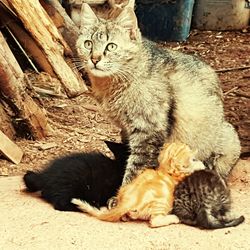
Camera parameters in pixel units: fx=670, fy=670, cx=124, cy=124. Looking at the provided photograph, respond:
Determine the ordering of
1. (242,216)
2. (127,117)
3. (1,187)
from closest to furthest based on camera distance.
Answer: (242,216) < (127,117) < (1,187)

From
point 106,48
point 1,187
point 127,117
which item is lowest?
point 1,187

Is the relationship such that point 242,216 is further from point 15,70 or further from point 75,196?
Answer: point 15,70

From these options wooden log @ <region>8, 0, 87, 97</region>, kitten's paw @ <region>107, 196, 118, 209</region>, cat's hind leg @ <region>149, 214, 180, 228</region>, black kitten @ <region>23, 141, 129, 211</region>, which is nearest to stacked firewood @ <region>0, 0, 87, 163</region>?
wooden log @ <region>8, 0, 87, 97</region>

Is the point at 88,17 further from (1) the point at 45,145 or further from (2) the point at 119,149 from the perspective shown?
(1) the point at 45,145

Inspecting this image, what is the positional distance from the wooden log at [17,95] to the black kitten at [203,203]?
190 cm

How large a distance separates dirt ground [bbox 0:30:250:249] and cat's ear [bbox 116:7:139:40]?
1.16 m

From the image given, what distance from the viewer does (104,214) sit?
12.1ft

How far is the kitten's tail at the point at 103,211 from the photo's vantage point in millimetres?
3658

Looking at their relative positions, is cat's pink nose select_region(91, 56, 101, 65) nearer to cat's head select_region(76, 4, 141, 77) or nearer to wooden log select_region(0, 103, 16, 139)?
cat's head select_region(76, 4, 141, 77)

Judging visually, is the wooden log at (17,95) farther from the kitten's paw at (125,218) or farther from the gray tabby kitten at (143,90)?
the kitten's paw at (125,218)

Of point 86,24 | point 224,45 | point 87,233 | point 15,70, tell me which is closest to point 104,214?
point 87,233

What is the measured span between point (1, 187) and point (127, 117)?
1.02 m

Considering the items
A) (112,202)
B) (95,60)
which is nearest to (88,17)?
(95,60)

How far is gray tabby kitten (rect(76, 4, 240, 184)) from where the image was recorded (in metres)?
3.99
